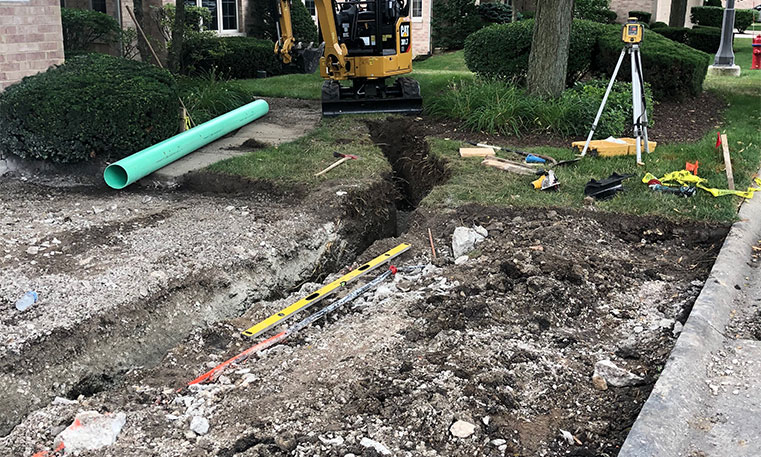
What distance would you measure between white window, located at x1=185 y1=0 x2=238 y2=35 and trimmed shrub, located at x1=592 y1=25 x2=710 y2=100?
34.1ft

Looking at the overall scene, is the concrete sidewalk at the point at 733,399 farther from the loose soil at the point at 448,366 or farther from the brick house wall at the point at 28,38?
the brick house wall at the point at 28,38

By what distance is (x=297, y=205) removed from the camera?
7980 mm

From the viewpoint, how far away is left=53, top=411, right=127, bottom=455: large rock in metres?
3.93

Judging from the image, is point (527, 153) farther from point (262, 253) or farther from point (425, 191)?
point (262, 253)

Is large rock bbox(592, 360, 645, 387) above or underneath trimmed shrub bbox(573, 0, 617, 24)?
underneath

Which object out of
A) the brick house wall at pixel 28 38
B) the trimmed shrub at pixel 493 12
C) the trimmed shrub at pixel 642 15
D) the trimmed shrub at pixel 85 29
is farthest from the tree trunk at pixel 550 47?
the trimmed shrub at pixel 642 15

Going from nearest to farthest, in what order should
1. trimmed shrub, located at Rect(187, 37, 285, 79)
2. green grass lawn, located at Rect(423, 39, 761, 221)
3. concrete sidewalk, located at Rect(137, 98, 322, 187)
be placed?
1. green grass lawn, located at Rect(423, 39, 761, 221)
2. concrete sidewalk, located at Rect(137, 98, 322, 187)
3. trimmed shrub, located at Rect(187, 37, 285, 79)

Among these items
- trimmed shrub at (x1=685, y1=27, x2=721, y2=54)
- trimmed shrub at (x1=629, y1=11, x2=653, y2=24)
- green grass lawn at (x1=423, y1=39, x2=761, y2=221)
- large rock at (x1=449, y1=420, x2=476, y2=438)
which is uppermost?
trimmed shrub at (x1=629, y1=11, x2=653, y2=24)

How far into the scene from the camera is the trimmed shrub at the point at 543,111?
10719 millimetres

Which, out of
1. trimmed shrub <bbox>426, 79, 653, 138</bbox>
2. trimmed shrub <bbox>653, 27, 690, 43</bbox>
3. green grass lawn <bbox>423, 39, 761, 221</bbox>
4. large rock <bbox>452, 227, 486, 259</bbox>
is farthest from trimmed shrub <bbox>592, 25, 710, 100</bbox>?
trimmed shrub <bbox>653, 27, 690, 43</bbox>

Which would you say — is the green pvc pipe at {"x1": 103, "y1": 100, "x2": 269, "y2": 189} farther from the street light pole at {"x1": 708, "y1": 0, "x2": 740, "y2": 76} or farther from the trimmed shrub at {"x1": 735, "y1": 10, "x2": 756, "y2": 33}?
the trimmed shrub at {"x1": 735, "y1": 10, "x2": 756, "y2": 33}

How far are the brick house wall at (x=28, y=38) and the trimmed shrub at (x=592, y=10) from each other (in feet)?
52.6

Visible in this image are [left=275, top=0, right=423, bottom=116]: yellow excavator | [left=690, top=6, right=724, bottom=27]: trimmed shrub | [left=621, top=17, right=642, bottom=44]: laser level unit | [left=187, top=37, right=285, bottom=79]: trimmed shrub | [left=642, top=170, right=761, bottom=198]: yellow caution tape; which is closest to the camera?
[left=642, top=170, right=761, bottom=198]: yellow caution tape

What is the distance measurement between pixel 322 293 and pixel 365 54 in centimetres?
767
